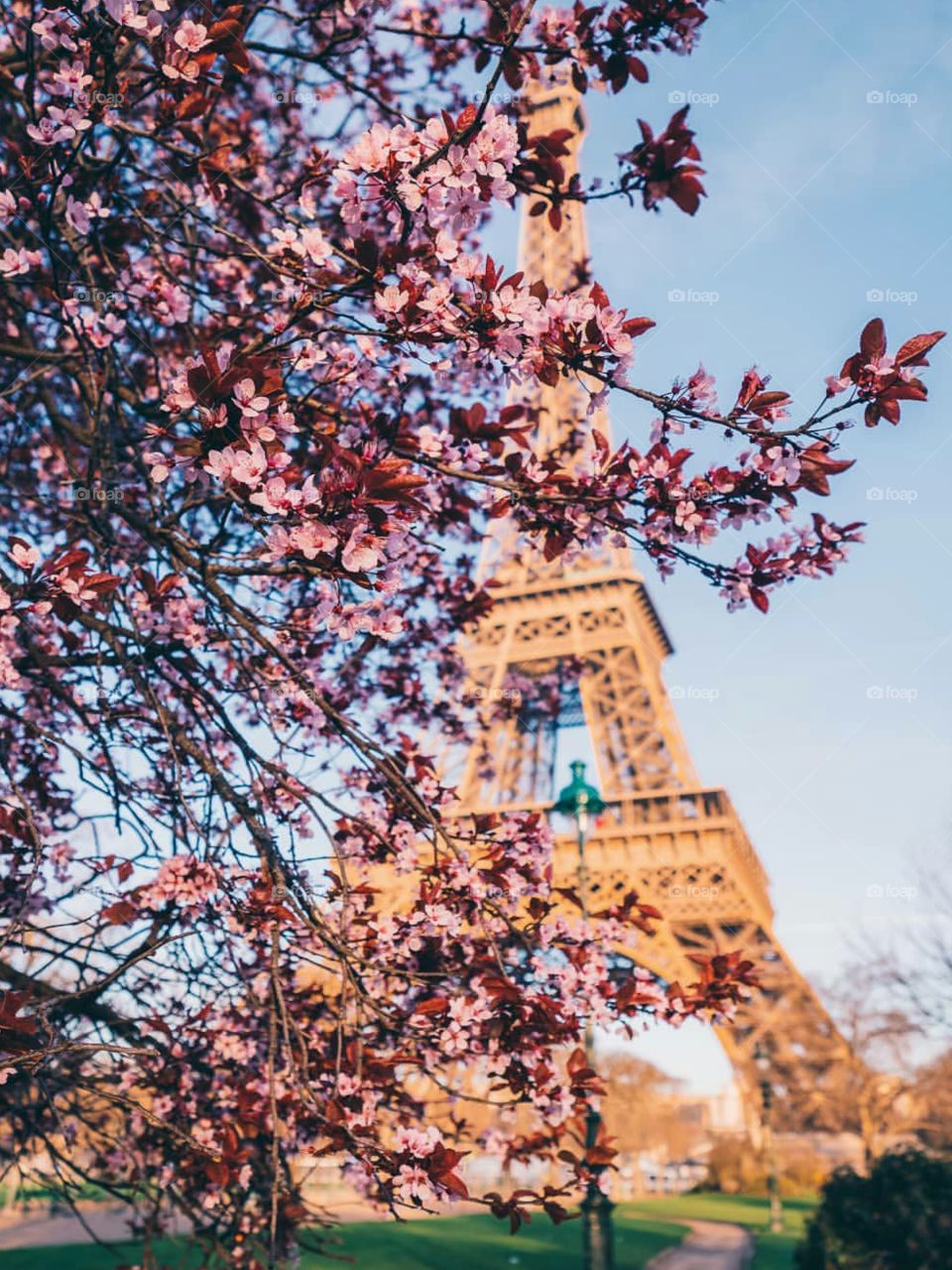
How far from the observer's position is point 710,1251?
21125 millimetres

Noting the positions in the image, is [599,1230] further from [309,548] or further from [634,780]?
[634,780]

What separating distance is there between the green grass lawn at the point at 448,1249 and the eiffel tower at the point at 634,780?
20.1 feet

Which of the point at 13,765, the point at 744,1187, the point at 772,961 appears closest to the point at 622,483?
the point at 13,765

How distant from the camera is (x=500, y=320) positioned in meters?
2.91

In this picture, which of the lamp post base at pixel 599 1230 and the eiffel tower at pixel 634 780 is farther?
the eiffel tower at pixel 634 780

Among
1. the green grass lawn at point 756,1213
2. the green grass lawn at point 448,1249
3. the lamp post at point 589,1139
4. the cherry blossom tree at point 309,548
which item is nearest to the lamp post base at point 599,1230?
the lamp post at point 589,1139

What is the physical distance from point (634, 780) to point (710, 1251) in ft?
40.3

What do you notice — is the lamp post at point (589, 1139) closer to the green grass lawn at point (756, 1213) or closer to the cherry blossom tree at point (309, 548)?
the cherry blossom tree at point (309, 548)

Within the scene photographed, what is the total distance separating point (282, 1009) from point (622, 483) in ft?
7.35

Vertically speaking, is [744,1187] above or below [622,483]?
below

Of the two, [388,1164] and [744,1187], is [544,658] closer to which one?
[744,1187]

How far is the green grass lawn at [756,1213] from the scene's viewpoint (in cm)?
1906

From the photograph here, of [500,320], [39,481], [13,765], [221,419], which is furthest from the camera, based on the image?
[39,481]

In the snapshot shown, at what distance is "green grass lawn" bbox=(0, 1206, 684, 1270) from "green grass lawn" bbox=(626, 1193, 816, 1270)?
2.14 m
